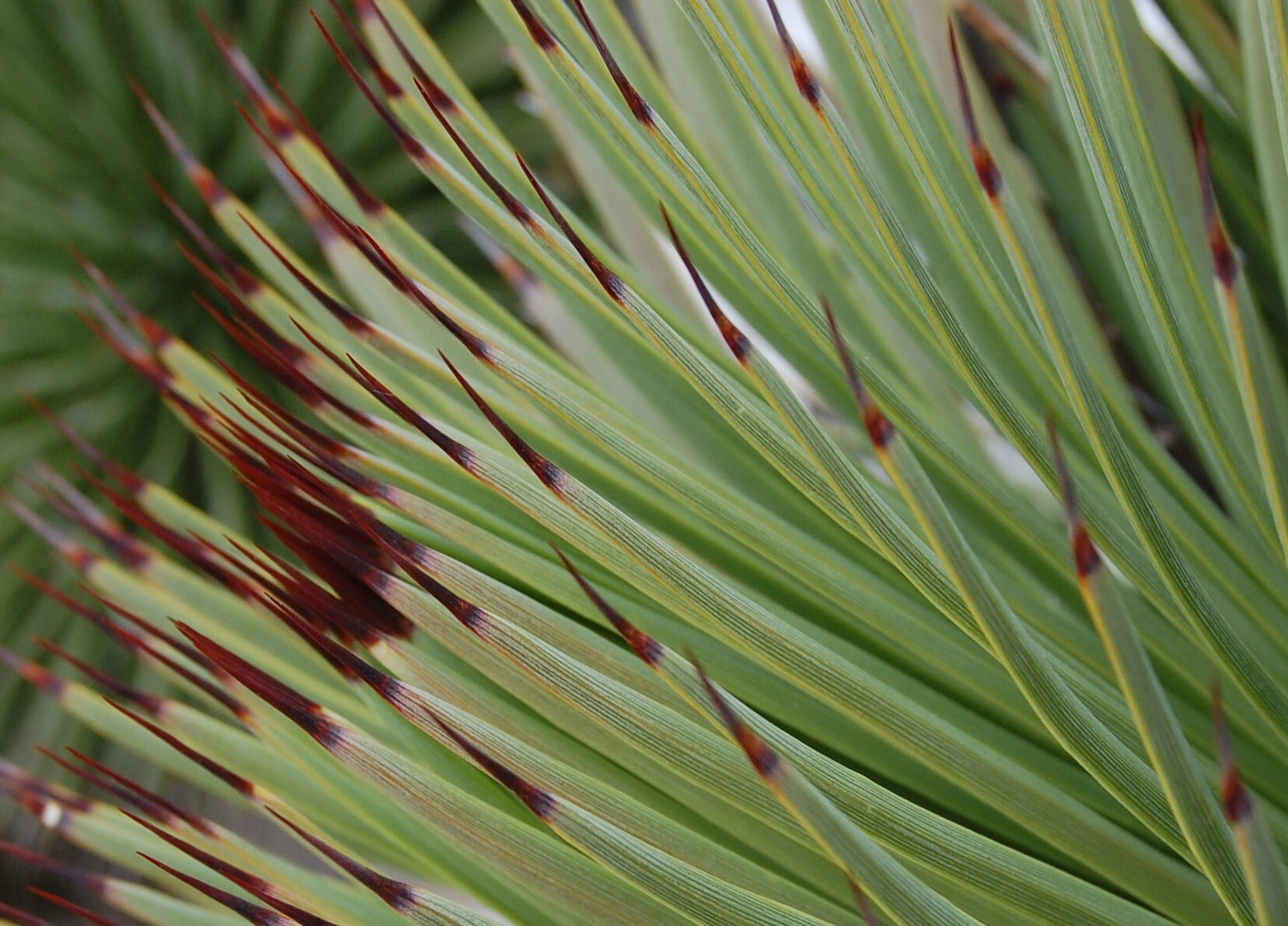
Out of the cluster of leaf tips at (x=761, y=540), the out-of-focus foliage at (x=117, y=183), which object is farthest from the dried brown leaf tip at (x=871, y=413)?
the out-of-focus foliage at (x=117, y=183)

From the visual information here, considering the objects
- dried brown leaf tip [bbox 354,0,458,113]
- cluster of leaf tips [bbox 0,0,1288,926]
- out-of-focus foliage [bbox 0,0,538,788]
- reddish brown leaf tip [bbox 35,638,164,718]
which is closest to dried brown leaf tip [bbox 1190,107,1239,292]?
cluster of leaf tips [bbox 0,0,1288,926]

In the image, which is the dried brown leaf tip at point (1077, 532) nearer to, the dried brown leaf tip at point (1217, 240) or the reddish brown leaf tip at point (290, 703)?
the dried brown leaf tip at point (1217, 240)

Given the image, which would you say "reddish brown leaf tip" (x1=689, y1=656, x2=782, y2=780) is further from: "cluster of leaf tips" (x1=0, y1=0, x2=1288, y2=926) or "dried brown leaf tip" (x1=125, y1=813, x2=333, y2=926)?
"dried brown leaf tip" (x1=125, y1=813, x2=333, y2=926)

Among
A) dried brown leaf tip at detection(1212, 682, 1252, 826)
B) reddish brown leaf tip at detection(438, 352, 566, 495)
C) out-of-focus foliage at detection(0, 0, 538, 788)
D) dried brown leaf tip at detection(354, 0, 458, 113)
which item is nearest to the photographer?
dried brown leaf tip at detection(1212, 682, 1252, 826)

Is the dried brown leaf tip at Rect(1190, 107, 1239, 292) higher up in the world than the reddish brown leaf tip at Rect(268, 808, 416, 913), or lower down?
higher up

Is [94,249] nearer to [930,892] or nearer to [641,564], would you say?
[641,564]

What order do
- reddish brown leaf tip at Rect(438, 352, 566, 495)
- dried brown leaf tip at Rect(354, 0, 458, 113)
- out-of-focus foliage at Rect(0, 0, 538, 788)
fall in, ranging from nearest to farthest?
reddish brown leaf tip at Rect(438, 352, 566, 495)
dried brown leaf tip at Rect(354, 0, 458, 113)
out-of-focus foliage at Rect(0, 0, 538, 788)

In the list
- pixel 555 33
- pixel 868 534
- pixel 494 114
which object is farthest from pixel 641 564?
pixel 494 114

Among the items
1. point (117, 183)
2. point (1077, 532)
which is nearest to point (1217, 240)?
point (1077, 532)

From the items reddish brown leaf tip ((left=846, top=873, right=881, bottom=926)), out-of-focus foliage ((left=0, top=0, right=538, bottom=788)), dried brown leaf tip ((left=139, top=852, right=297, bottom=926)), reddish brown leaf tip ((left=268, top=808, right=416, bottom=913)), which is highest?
out-of-focus foliage ((left=0, top=0, right=538, bottom=788))
